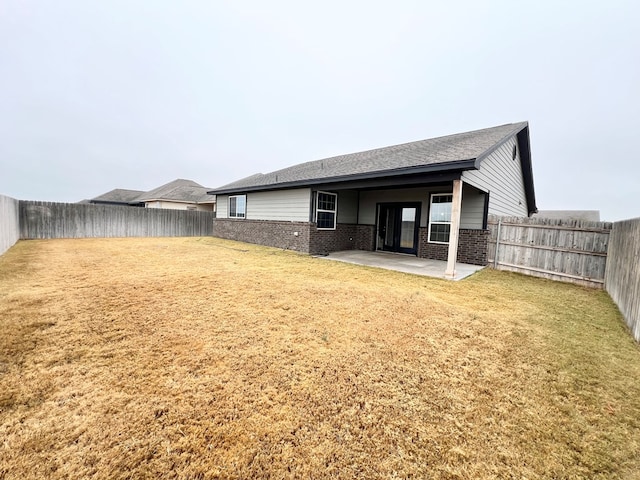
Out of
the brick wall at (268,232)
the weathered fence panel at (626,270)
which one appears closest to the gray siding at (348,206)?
the brick wall at (268,232)

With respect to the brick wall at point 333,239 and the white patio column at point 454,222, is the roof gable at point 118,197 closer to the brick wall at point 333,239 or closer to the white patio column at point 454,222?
the brick wall at point 333,239

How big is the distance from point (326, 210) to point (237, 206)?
6117 mm

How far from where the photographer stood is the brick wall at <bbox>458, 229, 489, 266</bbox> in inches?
326

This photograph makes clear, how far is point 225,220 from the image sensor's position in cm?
1534

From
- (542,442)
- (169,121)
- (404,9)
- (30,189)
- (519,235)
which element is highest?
(404,9)

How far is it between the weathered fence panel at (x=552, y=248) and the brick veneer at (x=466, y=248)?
0.19m

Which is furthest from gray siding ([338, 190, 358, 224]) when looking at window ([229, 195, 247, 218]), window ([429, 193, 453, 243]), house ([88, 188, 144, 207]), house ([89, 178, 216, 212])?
house ([88, 188, 144, 207])

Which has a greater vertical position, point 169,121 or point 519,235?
point 169,121

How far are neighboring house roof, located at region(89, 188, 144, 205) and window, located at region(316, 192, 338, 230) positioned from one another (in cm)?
2922

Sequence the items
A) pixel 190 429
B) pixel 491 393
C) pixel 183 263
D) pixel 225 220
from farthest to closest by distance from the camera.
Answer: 1. pixel 225 220
2. pixel 183 263
3. pixel 491 393
4. pixel 190 429

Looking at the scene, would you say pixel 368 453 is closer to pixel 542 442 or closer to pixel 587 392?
pixel 542 442

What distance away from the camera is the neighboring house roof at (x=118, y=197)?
30.8 m

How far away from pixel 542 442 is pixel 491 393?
1.58ft

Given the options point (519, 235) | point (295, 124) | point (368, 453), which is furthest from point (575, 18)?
point (295, 124)
